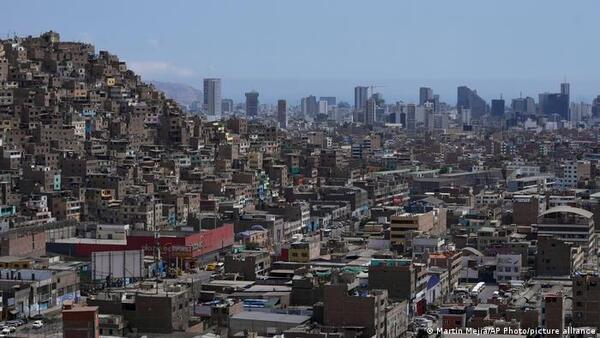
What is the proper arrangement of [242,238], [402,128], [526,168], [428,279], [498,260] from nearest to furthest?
[428,279] → [498,260] → [242,238] → [526,168] → [402,128]

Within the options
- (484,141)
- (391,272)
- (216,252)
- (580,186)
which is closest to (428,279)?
(391,272)

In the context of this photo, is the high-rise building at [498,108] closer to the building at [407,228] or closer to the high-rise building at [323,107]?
the high-rise building at [323,107]

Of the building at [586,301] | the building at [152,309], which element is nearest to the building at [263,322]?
the building at [152,309]

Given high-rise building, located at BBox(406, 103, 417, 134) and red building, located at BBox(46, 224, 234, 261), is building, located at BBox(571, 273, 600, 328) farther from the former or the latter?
high-rise building, located at BBox(406, 103, 417, 134)

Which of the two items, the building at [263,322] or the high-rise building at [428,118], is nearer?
the building at [263,322]

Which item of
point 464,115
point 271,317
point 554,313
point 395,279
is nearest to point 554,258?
point 395,279

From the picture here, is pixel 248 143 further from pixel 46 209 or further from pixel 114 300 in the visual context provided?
pixel 114 300
